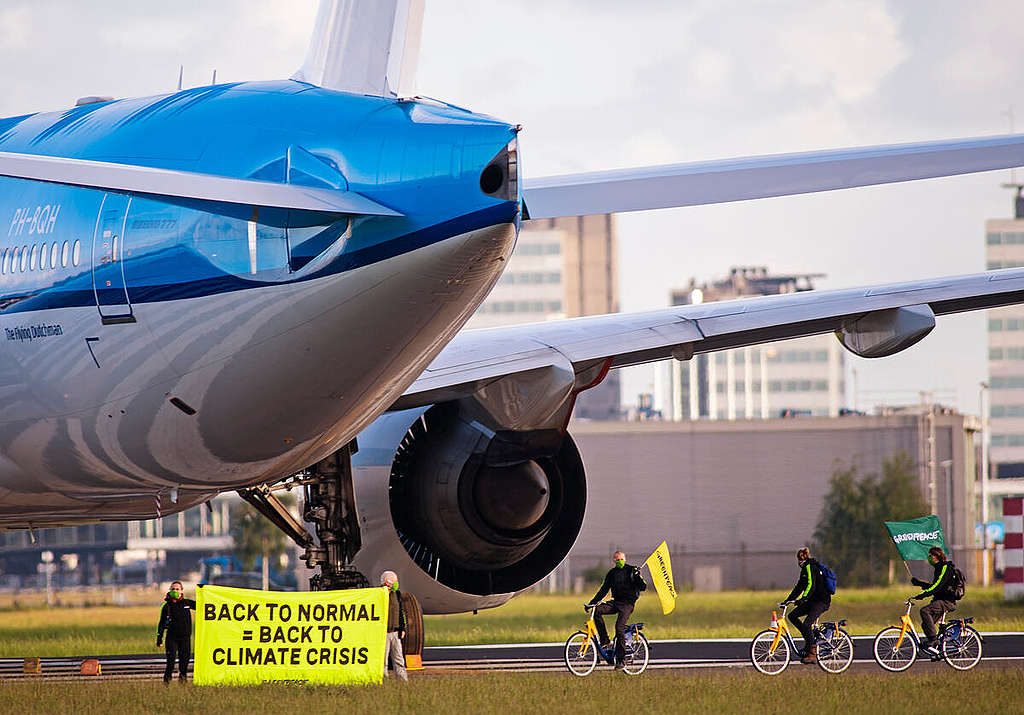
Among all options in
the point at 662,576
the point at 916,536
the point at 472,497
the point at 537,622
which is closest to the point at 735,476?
the point at 537,622

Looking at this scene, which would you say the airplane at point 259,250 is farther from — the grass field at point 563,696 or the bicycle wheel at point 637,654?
the bicycle wheel at point 637,654

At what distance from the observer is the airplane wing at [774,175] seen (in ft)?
32.4

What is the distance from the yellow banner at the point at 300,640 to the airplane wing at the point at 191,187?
635 cm

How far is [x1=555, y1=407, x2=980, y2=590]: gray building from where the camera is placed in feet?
238

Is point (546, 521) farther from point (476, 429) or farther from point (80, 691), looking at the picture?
point (80, 691)

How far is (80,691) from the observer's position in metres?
15.0

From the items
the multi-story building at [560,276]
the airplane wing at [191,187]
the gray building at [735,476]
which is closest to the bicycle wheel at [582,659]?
the airplane wing at [191,187]

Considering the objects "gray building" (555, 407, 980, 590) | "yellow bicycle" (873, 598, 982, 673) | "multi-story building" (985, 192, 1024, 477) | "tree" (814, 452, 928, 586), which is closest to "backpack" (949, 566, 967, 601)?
"yellow bicycle" (873, 598, 982, 673)

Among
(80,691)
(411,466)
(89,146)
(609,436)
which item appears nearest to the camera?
(89,146)

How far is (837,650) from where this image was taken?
17719 mm

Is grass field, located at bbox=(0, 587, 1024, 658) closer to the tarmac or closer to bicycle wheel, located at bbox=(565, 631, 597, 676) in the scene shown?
the tarmac

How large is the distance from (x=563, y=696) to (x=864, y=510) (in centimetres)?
5379

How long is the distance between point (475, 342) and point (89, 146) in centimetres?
484

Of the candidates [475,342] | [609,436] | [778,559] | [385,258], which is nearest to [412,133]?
[385,258]
